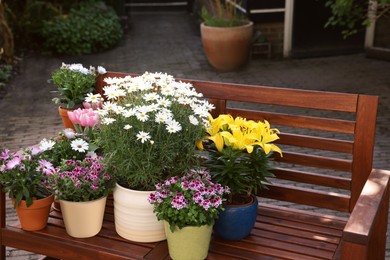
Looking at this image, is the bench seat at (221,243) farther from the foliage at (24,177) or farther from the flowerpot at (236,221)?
the foliage at (24,177)

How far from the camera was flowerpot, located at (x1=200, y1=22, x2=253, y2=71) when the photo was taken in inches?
345

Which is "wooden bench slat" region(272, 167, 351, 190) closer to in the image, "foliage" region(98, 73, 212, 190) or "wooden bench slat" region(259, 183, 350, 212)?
"wooden bench slat" region(259, 183, 350, 212)

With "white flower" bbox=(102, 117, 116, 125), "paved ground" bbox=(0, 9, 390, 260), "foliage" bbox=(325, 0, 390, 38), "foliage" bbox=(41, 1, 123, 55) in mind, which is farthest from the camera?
"foliage" bbox=(41, 1, 123, 55)

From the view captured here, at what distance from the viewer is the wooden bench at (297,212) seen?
A: 8.96ft

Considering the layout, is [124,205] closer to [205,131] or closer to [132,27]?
[205,131]

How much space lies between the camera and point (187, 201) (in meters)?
2.58

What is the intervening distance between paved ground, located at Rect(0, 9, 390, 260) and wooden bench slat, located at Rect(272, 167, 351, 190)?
2.52 meters

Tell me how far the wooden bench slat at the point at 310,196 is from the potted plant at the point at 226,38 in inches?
224

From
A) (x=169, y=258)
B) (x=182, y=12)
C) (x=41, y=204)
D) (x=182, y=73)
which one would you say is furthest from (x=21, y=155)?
(x=182, y=12)

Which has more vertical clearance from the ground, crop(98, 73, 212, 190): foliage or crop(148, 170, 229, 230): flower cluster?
crop(98, 73, 212, 190): foliage

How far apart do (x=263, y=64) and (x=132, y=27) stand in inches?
146

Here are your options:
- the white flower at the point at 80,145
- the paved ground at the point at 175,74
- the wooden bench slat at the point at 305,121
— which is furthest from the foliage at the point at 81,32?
the white flower at the point at 80,145

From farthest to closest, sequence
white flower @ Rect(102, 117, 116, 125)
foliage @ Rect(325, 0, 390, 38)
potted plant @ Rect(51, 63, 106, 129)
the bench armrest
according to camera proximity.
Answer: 1. foliage @ Rect(325, 0, 390, 38)
2. potted plant @ Rect(51, 63, 106, 129)
3. white flower @ Rect(102, 117, 116, 125)
4. the bench armrest

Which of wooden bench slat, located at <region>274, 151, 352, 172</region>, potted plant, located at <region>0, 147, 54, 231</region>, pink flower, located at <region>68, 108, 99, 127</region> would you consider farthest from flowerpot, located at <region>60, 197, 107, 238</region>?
wooden bench slat, located at <region>274, 151, 352, 172</region>
